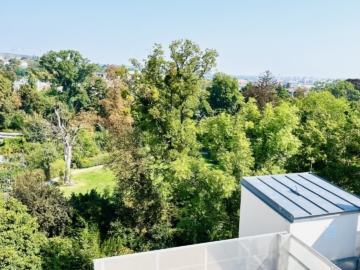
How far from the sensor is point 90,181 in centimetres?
2316

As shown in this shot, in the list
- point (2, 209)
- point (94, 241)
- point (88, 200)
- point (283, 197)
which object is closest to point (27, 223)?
point (2, 209)

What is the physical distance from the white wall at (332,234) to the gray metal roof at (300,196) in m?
0.18

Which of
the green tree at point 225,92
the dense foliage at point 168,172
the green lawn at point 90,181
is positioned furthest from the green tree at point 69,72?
the dense foliage at point 168,172

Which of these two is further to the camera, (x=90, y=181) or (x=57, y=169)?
(x=57, y=169)

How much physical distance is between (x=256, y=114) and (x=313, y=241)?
8.34m

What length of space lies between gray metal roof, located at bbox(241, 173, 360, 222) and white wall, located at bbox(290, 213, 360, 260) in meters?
0.18

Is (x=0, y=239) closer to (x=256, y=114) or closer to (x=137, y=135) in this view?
(x=137, y=135)

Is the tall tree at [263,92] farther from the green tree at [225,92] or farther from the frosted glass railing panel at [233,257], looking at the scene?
the frosted glass railing panel at [233,257]

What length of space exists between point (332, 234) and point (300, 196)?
105 cm

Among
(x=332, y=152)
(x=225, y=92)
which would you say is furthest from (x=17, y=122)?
(x=332, y=152)

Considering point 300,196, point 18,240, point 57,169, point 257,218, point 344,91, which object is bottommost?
point 57,169

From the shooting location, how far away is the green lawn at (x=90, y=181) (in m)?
21.3

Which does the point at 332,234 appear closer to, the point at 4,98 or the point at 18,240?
the point at 18,240

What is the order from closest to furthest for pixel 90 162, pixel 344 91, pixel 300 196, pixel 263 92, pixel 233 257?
1. pixel 233 257
2. pixel 300 196
3. pixel 90 162
4. pixel 263 92
5. pixel 344 91
